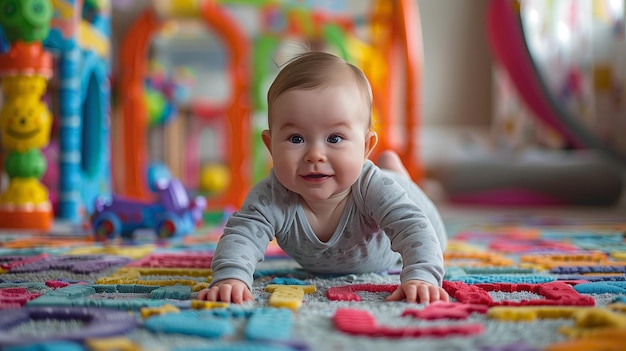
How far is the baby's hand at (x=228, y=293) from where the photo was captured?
702mm

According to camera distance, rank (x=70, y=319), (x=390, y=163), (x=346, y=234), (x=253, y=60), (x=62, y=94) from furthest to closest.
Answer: (x=253, y=60)
(x=62, y=94)
(x=390, y=163)
(x=346, y=234)
(x=70, y=319)

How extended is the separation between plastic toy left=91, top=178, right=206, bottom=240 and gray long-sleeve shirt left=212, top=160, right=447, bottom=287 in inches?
23.3

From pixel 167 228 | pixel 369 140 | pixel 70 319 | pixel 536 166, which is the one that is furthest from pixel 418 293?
pixel 536 166

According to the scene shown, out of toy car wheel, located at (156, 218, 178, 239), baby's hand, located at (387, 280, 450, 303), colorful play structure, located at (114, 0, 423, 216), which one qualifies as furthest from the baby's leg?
colorful play structure, located at (114, 0, 423, 216)

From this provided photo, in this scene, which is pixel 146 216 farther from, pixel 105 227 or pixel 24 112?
pixel 24 112

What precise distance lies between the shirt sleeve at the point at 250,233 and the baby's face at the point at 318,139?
0.06 m

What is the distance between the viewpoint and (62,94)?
6.05 ft

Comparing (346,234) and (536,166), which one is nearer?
(346,234)

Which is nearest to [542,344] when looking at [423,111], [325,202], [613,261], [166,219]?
[325,202]

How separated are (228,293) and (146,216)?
0.80m

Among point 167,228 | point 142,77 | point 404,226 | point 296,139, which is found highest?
point 142,77

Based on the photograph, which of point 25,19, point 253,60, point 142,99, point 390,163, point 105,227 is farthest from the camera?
point 253,60

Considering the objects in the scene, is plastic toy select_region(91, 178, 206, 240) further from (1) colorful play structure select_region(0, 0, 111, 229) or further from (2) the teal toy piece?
(2) the teal toy piece

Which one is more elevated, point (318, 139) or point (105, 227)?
point (318, 139)
